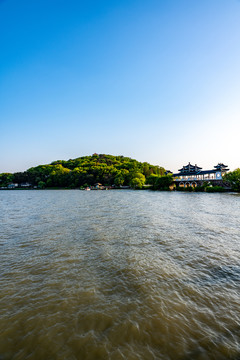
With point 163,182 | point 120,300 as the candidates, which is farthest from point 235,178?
point 120,300

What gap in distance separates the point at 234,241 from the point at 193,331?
31.3ft

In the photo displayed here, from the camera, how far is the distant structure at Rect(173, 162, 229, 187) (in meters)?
73.4

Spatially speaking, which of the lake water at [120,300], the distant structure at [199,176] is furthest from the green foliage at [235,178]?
the lake water at [120,300]

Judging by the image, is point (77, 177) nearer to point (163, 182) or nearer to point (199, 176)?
point (163, 182)

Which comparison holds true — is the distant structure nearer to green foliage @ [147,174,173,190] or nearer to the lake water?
green foliage @ [147,174,173,190]

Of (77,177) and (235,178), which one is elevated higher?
(77,177)

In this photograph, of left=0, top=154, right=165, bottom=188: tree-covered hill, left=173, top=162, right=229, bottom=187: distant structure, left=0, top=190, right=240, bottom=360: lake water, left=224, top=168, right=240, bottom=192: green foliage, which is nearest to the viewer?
left=0, top=190, right=240, bottom=360: lake water

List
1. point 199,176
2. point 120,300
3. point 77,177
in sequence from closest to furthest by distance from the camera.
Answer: point 120,300
point 199,176
point 77,177

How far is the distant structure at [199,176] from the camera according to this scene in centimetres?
7344

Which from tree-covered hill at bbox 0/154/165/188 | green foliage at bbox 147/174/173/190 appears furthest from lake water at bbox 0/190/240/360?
tree-covered hill at bbox 0/154/165/188

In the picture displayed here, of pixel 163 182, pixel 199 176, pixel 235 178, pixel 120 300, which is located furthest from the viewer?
pixel 199 176

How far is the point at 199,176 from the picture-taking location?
84.8 meters

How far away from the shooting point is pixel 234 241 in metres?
12.2

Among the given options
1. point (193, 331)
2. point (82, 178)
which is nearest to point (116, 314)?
point (193, 331)
